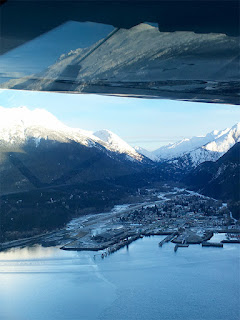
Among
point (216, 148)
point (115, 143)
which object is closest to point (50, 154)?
point (115, 143)

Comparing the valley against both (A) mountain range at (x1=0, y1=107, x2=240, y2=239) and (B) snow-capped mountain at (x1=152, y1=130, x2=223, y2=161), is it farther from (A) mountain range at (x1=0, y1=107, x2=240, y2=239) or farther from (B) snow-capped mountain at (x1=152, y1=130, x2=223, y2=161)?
(B) snow-capped mountain at (x1=152, y1=130, x2=223, y2=161)

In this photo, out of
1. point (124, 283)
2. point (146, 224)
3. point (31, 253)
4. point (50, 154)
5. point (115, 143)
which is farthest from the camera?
point (115, 143)

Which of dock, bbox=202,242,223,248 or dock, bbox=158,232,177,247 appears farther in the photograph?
dock, bbox=158,232,177,247

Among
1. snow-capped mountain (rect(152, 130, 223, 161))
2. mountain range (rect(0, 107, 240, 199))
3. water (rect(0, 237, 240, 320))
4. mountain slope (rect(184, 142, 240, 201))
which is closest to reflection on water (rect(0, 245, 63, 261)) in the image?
water (rect(0, 237, 240, 320))

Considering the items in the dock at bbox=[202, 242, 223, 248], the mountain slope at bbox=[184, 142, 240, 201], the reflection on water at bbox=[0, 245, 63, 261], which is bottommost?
the dock at bbox=[202, 242, 223, 248]

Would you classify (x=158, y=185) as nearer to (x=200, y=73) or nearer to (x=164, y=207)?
(x=164, y=207)

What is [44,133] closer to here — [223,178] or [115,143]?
[115,143]

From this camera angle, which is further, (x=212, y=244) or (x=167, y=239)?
(x=167, y=239)

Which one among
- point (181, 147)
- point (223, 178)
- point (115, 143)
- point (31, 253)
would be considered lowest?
point (31, 253)
